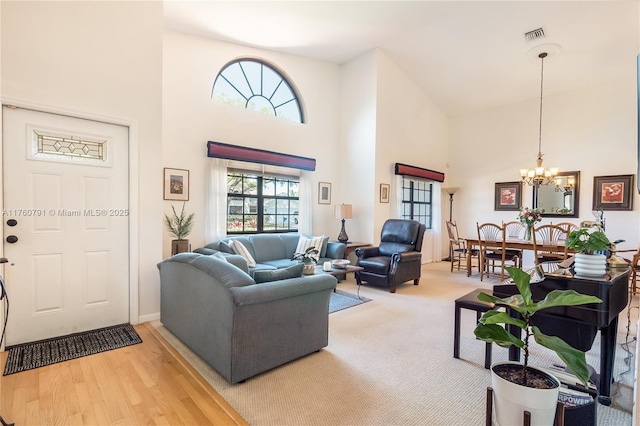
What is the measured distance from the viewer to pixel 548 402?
3.89 ft

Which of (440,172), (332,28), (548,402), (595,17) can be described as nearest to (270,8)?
(332,28)

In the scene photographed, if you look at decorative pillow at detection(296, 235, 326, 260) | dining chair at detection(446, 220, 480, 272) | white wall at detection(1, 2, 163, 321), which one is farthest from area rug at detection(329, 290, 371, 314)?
dining chair at detection(446, 220, 480, 272)

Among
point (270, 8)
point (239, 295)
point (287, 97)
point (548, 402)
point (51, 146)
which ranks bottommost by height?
point (548, 402)

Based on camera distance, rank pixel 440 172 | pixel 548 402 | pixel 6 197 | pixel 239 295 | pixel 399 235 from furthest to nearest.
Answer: pixel 440 172 → pixel 399 235 → pixel 6 197 → pixel 239 295 → pixel 548 402

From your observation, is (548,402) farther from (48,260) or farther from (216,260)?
(48,260)

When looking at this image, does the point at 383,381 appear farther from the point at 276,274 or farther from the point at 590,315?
the point at 590,315

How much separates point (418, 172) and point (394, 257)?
2.85 meters

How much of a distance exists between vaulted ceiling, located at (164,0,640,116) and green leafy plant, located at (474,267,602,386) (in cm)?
446

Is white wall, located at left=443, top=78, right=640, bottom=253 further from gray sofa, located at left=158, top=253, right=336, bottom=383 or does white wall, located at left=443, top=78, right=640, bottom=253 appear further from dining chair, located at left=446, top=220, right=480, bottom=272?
gray sofa, located at left=158, top=253, right=336, bottom=383

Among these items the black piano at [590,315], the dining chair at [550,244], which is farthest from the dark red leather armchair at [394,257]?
the black piano at [590,315]

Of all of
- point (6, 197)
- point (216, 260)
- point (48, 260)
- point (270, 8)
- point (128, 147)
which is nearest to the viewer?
point (216, 260)

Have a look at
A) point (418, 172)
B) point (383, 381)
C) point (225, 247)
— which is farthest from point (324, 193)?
point (383, 381)

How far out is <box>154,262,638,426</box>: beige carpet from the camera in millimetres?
1841

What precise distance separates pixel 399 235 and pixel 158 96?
4.14 m
